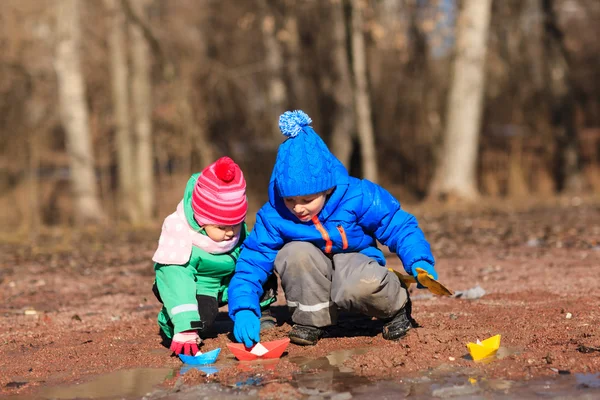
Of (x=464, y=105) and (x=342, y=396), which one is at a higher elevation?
(x=464, y=105)

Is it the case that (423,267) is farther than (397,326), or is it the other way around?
(397,326)

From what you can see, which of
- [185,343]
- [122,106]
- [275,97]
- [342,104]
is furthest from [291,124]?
[275,97]

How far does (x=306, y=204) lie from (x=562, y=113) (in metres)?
14.8

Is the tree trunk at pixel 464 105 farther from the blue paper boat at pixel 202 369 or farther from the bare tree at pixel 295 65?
the blue paper boat at pixel 202 369

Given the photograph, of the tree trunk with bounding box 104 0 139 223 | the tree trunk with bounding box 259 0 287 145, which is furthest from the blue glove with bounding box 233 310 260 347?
the tree trunk with bounding box 259 0 287 145

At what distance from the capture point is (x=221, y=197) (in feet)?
13.3

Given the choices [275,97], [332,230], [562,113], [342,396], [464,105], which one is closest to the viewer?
[342,396]

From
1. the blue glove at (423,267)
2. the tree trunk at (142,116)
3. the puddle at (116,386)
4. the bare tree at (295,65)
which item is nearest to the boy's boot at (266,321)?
the puddle at (116,386)

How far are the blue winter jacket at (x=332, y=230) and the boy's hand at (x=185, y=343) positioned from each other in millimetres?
212

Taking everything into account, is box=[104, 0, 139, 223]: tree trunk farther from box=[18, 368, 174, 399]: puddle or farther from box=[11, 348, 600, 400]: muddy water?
box=[11, 348, 600, 400]: muddy water

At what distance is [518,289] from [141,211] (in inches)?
404

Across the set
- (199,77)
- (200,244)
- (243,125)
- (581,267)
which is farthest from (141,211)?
(200,244)

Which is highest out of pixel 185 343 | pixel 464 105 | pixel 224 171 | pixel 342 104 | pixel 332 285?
pixel 342 104

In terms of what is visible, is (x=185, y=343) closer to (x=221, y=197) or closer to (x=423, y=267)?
(x=221, y=197)
